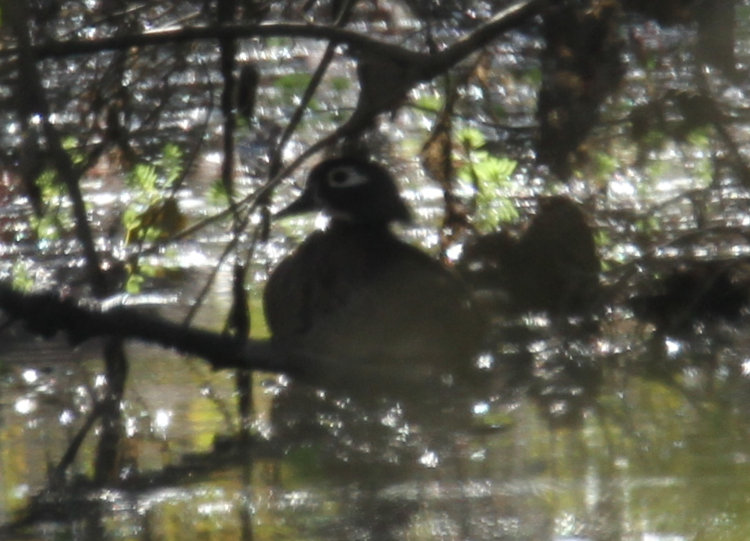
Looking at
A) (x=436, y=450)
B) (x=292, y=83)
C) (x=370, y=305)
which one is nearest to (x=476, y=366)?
(x=370, y=305)

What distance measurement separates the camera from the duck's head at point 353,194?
6.89m

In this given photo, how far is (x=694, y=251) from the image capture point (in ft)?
21.4

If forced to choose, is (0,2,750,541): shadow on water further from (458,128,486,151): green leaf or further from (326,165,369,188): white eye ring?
(326,165,369,188): white eye ring

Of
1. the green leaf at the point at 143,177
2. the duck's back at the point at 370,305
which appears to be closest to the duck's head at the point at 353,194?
the duck's back at the point at 370,305

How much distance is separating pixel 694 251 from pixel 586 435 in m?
1.47

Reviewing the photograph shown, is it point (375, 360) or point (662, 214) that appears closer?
point (375, 360)

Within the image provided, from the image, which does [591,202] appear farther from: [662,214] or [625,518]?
[625,518]

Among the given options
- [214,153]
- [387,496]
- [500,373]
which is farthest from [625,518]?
[214,153]

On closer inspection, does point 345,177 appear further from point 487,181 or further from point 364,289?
point 364,289

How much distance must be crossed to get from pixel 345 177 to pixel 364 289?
0.71 m

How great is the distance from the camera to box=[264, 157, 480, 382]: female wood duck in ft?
19.8

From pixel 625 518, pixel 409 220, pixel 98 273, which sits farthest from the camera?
pixel 409 220

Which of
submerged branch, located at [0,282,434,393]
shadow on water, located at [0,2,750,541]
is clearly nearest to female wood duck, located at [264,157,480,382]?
shadow on water, located at [0,2,750,541]

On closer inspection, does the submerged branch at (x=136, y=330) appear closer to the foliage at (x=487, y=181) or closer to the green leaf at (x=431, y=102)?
the foliage at (x=487, y=181)
